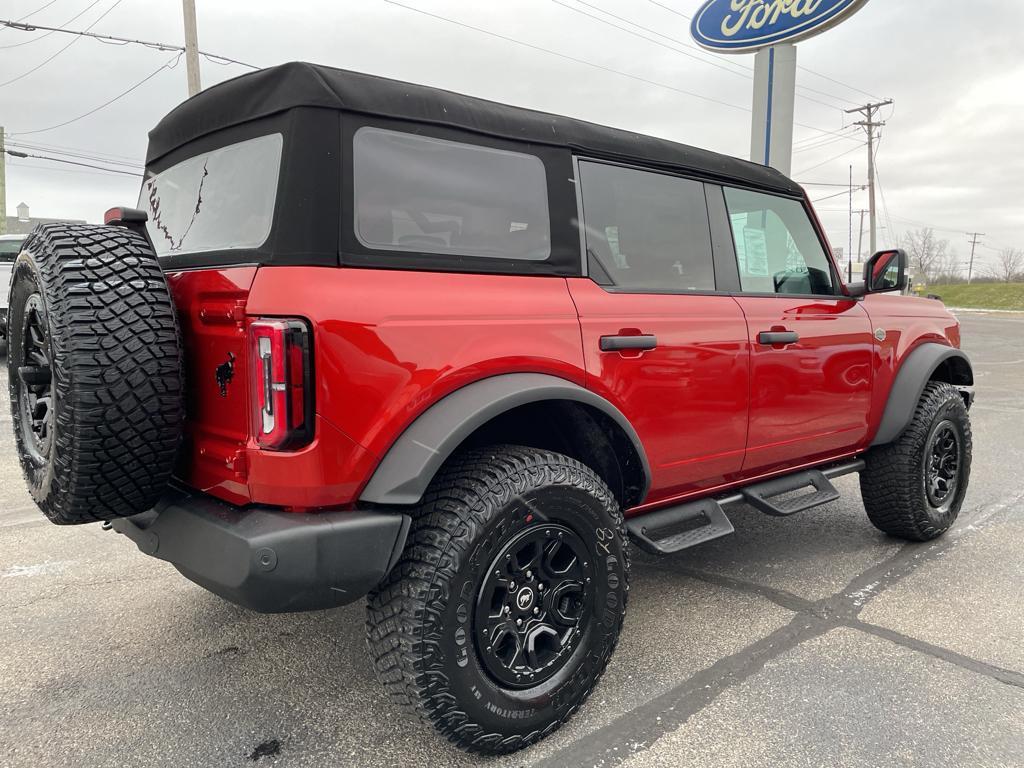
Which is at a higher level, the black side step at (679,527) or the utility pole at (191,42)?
the utility pole at (191,42)

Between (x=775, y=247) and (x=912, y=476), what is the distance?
143 centimetres

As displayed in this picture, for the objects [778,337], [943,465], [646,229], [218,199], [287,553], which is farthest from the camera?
[943,465]

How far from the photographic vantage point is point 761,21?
11.3 metres

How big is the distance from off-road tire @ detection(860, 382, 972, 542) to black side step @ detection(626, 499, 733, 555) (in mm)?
1372

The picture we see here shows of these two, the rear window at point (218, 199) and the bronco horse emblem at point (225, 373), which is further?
the rear window at point (218, 199)

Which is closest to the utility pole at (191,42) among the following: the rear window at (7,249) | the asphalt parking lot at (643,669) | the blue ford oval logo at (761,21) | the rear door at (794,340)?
the rear window at (7,249)

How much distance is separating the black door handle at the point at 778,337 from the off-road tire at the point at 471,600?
1.18 metres

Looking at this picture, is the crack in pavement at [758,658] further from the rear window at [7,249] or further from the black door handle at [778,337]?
the rear window at [7,249]

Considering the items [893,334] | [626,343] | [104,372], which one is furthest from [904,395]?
[104,372]

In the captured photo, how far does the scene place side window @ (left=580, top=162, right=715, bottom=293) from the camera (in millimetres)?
2684

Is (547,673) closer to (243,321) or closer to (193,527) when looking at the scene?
(193,527)

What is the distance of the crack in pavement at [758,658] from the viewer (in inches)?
86.7

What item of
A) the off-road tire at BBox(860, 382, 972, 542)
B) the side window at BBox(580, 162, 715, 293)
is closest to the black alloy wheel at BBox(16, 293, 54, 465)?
the side window at BBox(580, 162, 715, 293)

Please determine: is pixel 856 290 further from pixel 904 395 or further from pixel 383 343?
pixel 383 343
